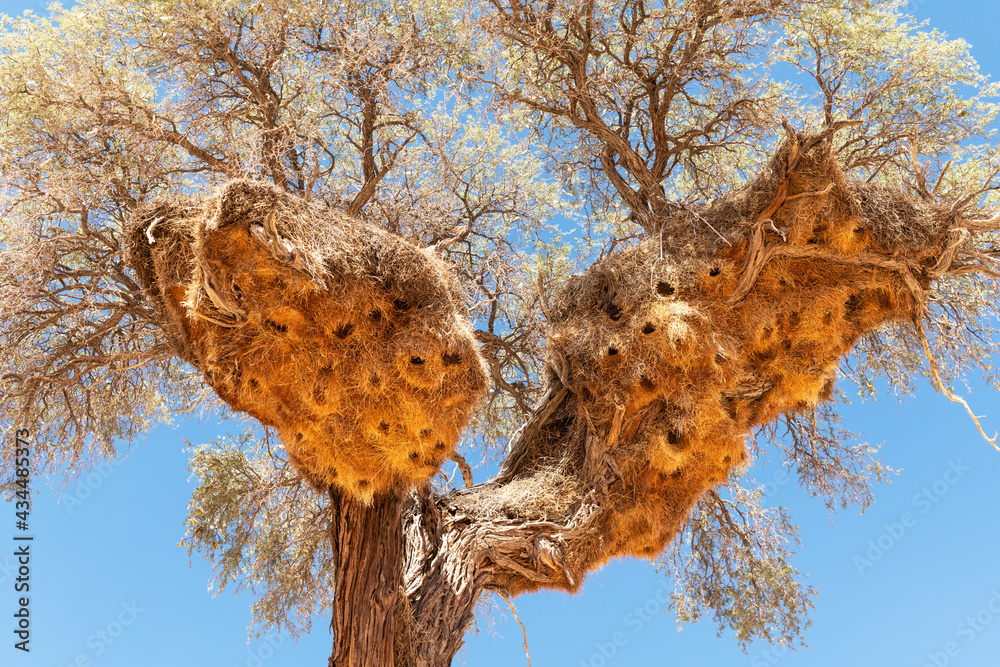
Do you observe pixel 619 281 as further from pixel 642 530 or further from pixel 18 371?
pixel 18 371

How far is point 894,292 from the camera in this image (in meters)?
6.79

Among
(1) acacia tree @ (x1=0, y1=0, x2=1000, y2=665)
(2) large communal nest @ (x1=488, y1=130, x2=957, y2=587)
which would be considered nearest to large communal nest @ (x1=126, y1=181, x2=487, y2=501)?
(1) acacia tree @ (x1=0, y1=0, x2=1000, y2=665)

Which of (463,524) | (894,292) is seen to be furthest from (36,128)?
(894,292)

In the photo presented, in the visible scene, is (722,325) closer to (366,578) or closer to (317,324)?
(317,324)

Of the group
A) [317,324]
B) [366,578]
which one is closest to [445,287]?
[317,324]

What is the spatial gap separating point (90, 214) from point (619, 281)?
4.88m

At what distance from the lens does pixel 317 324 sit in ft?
17.4

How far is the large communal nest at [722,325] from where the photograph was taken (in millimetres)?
6516

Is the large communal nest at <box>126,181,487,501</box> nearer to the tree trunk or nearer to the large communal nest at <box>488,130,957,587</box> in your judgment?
the tree trunk

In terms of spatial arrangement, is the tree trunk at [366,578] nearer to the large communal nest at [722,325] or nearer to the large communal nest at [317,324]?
the large communal nest at [317,324]

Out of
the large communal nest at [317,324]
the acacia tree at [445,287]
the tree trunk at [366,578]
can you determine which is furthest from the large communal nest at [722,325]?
the large communal nest at [317,324]

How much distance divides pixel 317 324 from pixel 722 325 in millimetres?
3500

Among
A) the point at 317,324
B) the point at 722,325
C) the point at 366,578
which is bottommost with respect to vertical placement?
the point at 366,578

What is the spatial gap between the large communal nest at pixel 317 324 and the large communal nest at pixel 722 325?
4.99 ft
